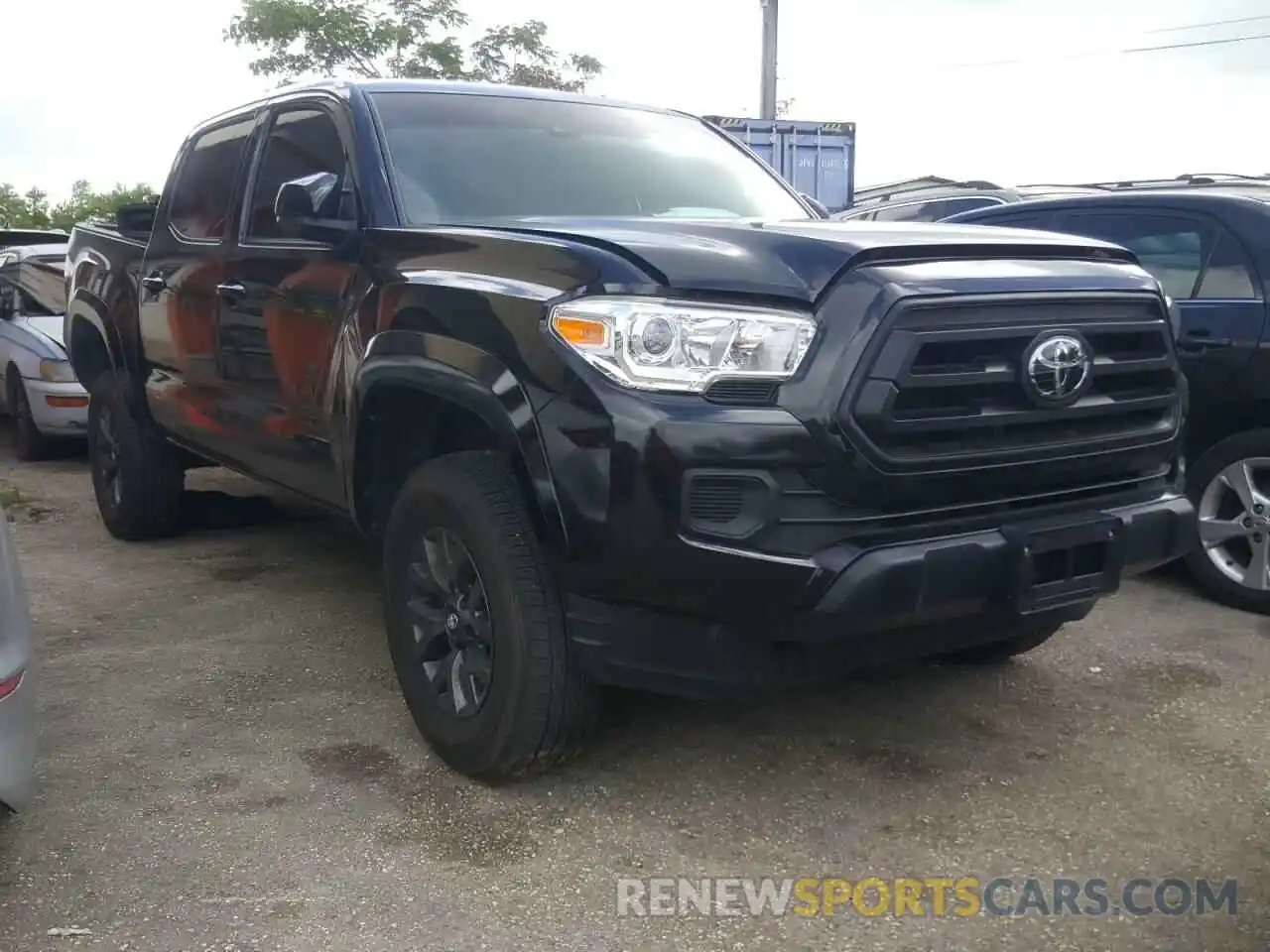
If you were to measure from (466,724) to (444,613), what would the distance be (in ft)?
1.00

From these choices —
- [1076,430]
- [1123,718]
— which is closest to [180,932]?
[1076,430]

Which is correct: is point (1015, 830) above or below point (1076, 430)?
below

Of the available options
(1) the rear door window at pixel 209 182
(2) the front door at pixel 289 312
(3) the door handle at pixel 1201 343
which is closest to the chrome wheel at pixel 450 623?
(2) the front door at pixel 289 312

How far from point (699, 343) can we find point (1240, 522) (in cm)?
298

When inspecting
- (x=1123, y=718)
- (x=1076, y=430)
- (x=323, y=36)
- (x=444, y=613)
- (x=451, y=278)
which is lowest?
(x=1123, y=718)

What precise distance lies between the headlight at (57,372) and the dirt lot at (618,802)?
4.11m

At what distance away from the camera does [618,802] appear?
3240 millimetres

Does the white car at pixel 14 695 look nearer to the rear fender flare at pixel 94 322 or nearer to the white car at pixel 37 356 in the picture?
the rear fender flare at pixel 94 322

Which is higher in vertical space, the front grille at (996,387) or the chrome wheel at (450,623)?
the front grille at (996,387)

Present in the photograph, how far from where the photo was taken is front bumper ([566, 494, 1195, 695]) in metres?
2.65

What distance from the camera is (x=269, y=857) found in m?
2.95

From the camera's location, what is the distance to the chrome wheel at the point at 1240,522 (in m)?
4.68

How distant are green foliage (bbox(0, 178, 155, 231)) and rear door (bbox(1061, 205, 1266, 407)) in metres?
26.4

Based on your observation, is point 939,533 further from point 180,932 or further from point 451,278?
point 180,932
